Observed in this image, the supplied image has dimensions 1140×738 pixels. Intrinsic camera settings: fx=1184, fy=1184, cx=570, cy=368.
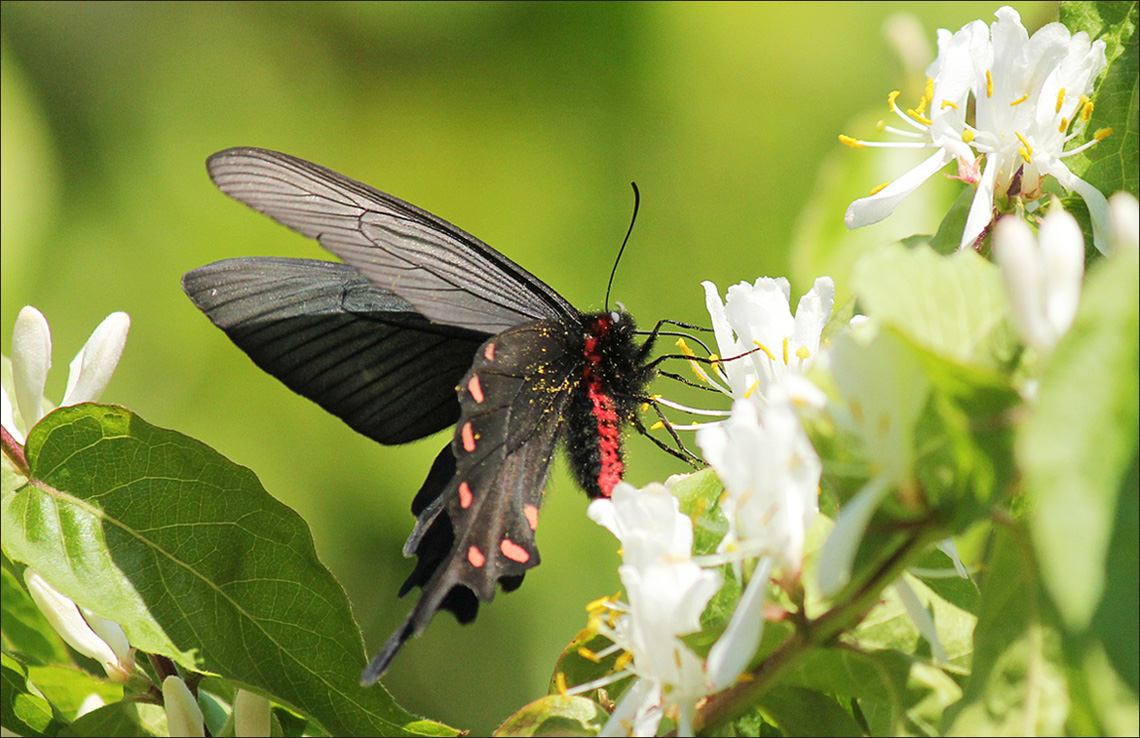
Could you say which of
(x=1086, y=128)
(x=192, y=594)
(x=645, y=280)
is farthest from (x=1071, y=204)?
(x=645, y=280)

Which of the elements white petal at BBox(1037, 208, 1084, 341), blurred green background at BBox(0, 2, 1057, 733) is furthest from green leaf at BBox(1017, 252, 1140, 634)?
blurred green background at BBox(0, 2, 1057, 733)

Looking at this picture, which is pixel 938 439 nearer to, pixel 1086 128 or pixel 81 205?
pixel 1086 128

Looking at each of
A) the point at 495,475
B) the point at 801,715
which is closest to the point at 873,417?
the point at 801,715

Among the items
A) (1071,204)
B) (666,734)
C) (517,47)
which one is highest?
(517,47)

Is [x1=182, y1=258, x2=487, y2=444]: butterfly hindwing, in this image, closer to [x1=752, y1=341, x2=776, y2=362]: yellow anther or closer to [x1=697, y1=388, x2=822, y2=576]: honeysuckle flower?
[x1=752, y1=341, x2=776, y2=362]: yellow anther

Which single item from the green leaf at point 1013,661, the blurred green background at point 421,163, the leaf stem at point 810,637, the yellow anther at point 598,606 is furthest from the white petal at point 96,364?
the blurred green background at point 421,163
